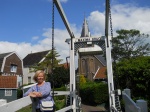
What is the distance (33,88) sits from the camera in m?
4.12

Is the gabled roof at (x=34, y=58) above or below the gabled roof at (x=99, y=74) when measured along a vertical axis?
above

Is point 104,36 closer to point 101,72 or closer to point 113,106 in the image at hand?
point 113,106

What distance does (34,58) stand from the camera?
5684 centimetres

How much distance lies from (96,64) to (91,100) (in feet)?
138

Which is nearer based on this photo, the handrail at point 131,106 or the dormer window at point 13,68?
the handrail at point 131,106

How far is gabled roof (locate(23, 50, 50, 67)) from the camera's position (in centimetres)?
5491

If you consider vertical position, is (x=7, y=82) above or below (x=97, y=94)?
above

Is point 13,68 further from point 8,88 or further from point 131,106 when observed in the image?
point 131,106

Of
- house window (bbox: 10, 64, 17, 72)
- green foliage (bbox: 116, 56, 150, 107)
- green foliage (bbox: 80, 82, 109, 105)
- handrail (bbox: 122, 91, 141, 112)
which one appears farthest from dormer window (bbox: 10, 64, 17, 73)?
handrail (bbox: 122, 91, 141, 112)

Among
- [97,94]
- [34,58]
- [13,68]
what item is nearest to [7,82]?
[13,68]

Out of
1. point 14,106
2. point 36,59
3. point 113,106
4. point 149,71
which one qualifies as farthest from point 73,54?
point 36,59

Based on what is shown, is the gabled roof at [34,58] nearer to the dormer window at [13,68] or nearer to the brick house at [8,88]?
the dormer window at [13,68]

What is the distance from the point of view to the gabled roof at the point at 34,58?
2162 inches

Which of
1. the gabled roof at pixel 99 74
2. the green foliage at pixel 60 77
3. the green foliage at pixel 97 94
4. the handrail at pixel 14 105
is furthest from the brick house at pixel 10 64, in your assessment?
the handrail at pixel 14 105
